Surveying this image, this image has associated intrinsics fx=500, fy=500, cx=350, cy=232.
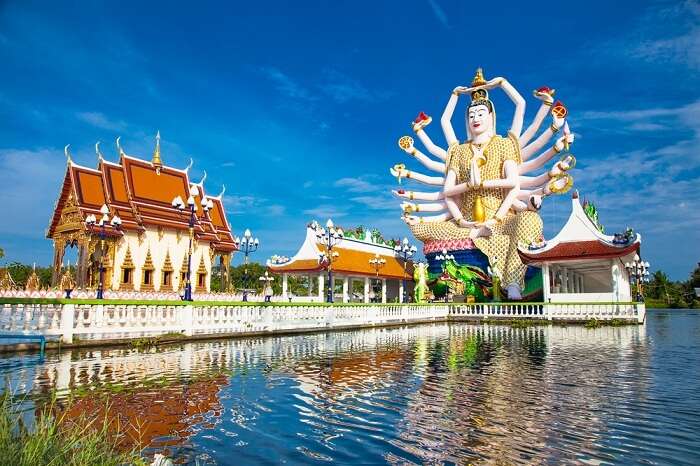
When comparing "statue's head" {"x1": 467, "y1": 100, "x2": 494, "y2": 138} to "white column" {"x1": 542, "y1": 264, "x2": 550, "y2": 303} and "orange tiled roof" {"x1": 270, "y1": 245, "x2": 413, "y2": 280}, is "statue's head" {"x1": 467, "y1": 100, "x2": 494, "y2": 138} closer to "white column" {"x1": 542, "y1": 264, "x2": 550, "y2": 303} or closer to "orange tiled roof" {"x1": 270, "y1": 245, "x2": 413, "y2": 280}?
"orange tiled roof" {"x1": 270, "y1": 245, "x2": 413, "y2": 280}

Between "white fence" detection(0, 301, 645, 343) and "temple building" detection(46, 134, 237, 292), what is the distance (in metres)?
13.5

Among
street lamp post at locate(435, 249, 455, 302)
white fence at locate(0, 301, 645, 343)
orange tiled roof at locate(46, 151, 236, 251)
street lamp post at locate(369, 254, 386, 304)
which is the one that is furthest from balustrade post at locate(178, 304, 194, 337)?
street lamp post at locate(435, 249, 455, 302)

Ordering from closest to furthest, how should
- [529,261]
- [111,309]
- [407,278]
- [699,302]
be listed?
[111,309] → [529,261] → [407,278] → [699,302]

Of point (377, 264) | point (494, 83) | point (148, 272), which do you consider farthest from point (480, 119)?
point (148, 272)

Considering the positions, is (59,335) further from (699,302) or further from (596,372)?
(699,302)

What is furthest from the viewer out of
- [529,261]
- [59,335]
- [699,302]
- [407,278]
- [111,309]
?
[699,302]

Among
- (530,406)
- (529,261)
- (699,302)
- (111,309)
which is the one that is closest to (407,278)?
(529,261)

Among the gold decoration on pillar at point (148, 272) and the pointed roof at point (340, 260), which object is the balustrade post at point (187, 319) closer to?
the gold decoration on pillar at point (148, 272)

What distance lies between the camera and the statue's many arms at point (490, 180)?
36.6m

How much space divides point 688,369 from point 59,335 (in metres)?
15.1

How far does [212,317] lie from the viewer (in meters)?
17.0

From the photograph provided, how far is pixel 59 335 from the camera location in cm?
1308

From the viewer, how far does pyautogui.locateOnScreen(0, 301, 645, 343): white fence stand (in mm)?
13094

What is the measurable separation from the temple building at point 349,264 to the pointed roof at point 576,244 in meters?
11.1
